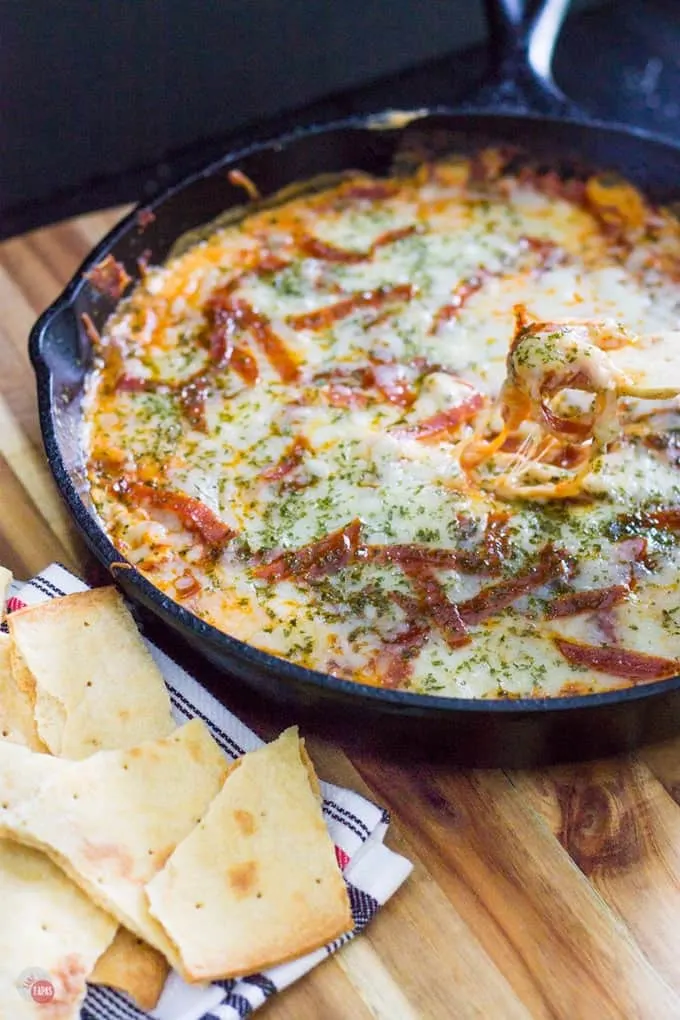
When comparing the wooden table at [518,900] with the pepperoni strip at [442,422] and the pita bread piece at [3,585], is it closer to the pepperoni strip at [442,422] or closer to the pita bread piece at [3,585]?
the pita bread piece at [3,585]

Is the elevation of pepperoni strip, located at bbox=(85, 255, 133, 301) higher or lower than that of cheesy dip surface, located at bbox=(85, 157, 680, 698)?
higher

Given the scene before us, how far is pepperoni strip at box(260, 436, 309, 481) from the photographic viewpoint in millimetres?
3072

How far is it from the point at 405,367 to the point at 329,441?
370 mm

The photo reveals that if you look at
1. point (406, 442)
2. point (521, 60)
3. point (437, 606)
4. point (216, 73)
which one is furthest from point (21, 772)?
point (216, 73)

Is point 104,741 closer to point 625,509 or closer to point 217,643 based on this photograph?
point 217,643

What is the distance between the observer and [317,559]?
2.85 meters

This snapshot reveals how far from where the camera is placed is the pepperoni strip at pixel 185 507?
293cm

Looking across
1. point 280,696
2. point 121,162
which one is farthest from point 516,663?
point 121,162

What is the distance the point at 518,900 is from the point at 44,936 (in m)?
0.95

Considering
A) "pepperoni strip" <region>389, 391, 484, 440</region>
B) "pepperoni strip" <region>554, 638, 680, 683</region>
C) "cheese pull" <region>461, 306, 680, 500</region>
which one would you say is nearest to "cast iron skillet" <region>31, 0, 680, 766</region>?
"pepperoni strip" <region>554, 638, 680, 683</region>

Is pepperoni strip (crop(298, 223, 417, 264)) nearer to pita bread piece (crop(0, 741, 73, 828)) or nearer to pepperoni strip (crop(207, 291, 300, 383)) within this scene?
pepperoni strip (crop(207, 291, 300, 383))

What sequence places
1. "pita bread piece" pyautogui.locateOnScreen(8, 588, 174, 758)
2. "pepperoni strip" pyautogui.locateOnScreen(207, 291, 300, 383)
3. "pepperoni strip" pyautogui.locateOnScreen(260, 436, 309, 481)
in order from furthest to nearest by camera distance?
"pepperoni strip" pyautogui.locateOnScreen(207, 291, 300, 383), "pepperoni strip" pyautogui.locateOnScreen(260, 436, 309, 481), "pita bread piece" pyautogui.locateOnScreen(8, 588, 174, 758)

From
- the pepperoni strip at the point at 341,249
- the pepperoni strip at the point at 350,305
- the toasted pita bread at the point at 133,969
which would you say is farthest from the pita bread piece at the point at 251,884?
the pepperoni strip at the point at 341,249

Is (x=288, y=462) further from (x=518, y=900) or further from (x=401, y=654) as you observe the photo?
(x=518, y=900)
